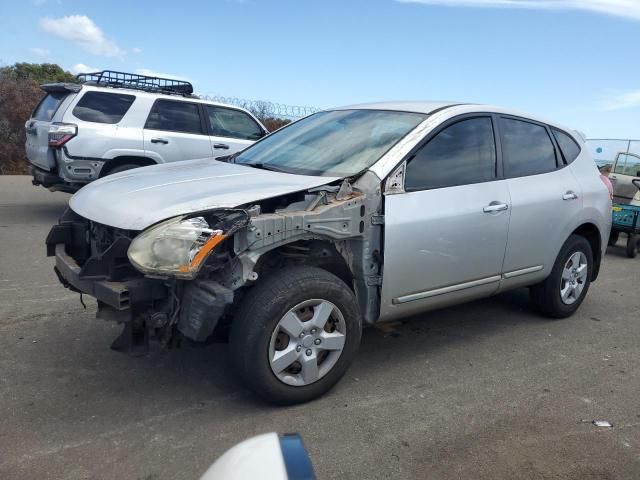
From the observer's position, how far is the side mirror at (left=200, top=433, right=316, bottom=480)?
1316 millimetres

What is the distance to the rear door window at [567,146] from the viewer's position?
486cm

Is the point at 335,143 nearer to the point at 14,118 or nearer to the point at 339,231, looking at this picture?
the point at 339,231

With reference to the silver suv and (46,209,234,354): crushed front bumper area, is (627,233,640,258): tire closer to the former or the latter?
the silver suv

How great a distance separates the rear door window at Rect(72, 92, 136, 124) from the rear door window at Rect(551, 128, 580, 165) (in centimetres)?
605

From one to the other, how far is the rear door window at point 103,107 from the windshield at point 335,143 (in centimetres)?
434

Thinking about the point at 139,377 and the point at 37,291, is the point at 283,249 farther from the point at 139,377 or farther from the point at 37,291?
the point at 37,291

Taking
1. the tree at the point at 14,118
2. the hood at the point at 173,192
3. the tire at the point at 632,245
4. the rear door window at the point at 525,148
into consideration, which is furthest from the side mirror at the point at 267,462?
the tree at the point at 14,118

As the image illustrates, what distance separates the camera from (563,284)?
4938 millimetres

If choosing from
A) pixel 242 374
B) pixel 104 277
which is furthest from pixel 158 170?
pixel 242 374

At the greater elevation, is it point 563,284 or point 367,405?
point 563,284

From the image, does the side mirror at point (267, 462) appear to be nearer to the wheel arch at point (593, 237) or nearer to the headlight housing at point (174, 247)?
the headlight housing at point (174, 247)

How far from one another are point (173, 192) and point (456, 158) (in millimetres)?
1977

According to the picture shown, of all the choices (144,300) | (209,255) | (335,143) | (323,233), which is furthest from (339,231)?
(144,300)

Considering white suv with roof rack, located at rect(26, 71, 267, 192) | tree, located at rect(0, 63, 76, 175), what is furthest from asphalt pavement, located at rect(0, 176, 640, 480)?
tree, located at rect(0, 63, 76, 175)
